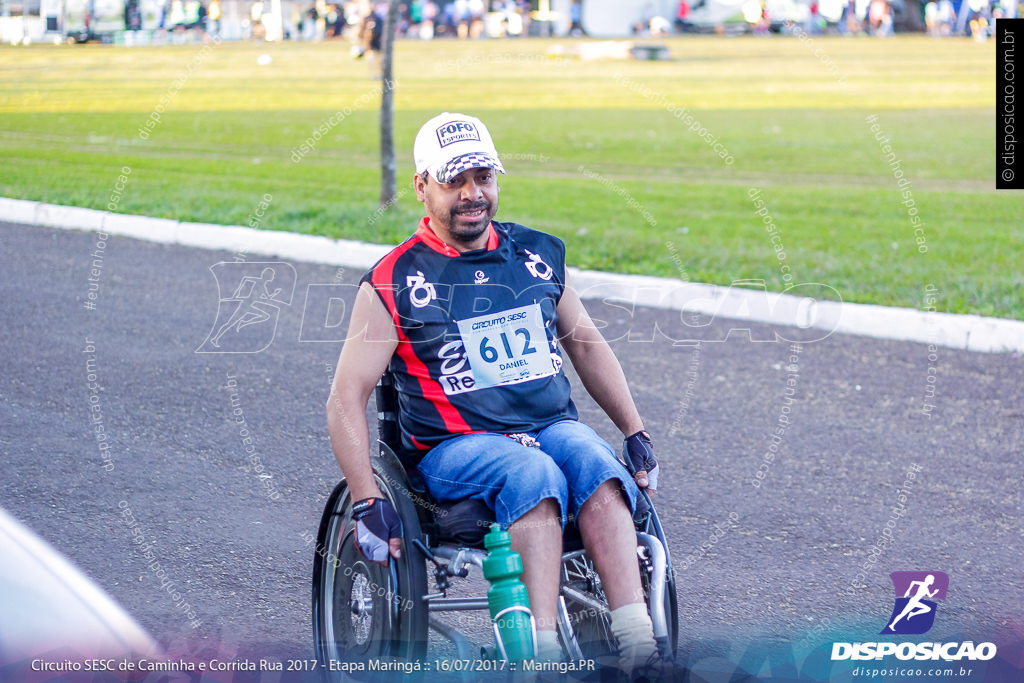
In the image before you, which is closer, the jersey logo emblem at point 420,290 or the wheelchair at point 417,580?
the wheelchair at point 417,580

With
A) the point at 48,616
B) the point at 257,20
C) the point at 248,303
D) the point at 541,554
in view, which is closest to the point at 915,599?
the point at 541,554

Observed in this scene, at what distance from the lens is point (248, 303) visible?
7.36m

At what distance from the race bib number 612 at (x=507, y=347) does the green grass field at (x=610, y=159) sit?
4674 mm

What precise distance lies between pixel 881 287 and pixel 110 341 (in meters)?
4.93

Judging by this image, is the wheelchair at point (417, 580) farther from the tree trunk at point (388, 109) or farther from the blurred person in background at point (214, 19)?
the blurred person in background at point (214, 19)

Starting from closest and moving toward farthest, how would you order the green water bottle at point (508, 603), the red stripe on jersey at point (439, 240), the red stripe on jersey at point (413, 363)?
the green water bottle at point (508, 603) → the red stripe on jersey at point (413, 363) → the red stripe on jersey at point (439, 240)

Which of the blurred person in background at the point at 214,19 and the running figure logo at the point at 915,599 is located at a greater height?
the blurred person in background at the point at 214,19

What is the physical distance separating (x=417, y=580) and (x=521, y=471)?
0.36 meters

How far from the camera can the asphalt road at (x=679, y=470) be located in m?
3.45

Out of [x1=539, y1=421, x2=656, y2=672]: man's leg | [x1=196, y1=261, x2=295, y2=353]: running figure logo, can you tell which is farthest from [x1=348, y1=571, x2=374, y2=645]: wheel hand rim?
[x1=196, y1=261, x2=295, y2=353]: running figure logo

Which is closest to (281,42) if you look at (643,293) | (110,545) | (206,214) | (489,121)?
(489,121)

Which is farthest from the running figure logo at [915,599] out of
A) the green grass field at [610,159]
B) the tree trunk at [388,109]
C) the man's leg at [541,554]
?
the tree trunk at [388,109]

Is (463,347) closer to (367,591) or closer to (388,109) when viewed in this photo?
(367,591)

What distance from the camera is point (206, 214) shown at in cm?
956
